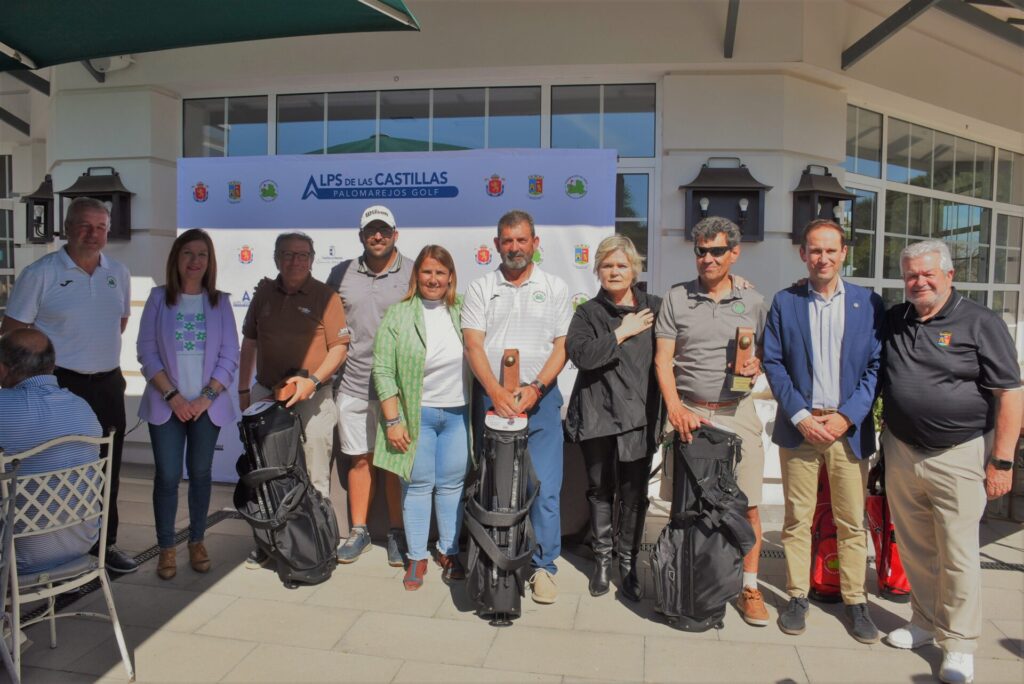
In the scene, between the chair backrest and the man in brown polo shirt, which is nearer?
the chair backrest

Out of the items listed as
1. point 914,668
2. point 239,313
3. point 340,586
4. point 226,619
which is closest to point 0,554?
point 226,619

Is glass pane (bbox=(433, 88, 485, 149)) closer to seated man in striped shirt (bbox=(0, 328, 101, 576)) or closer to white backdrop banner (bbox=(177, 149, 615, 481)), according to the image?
white backdrop banner (bbox=(177, 149, 615, 481))

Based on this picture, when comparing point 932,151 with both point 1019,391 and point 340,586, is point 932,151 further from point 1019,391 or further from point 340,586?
point 340,586

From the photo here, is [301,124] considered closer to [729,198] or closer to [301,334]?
[301,334]

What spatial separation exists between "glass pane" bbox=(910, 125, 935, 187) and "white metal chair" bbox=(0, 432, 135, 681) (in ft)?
22.3

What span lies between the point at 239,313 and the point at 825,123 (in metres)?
4.54

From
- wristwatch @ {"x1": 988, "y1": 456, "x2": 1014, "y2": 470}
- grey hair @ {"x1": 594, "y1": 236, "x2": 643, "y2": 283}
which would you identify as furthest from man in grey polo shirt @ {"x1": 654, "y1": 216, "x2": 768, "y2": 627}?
wristwatch @ {"x1": 988, "y1": 456, "x2": 1014, "y2": 470}

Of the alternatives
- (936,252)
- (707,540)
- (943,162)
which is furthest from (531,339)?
(943,162)

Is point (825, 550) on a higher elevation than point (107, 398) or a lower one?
lower

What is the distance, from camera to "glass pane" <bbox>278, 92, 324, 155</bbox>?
19.1 ft

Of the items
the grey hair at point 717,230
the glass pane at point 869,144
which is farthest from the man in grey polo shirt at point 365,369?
the glass pane at point 869,144

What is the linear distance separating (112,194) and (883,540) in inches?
233

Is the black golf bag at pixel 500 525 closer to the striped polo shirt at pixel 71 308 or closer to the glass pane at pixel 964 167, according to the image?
the striped polo shirt at pixel 71 308

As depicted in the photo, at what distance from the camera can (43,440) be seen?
2.38 meters
